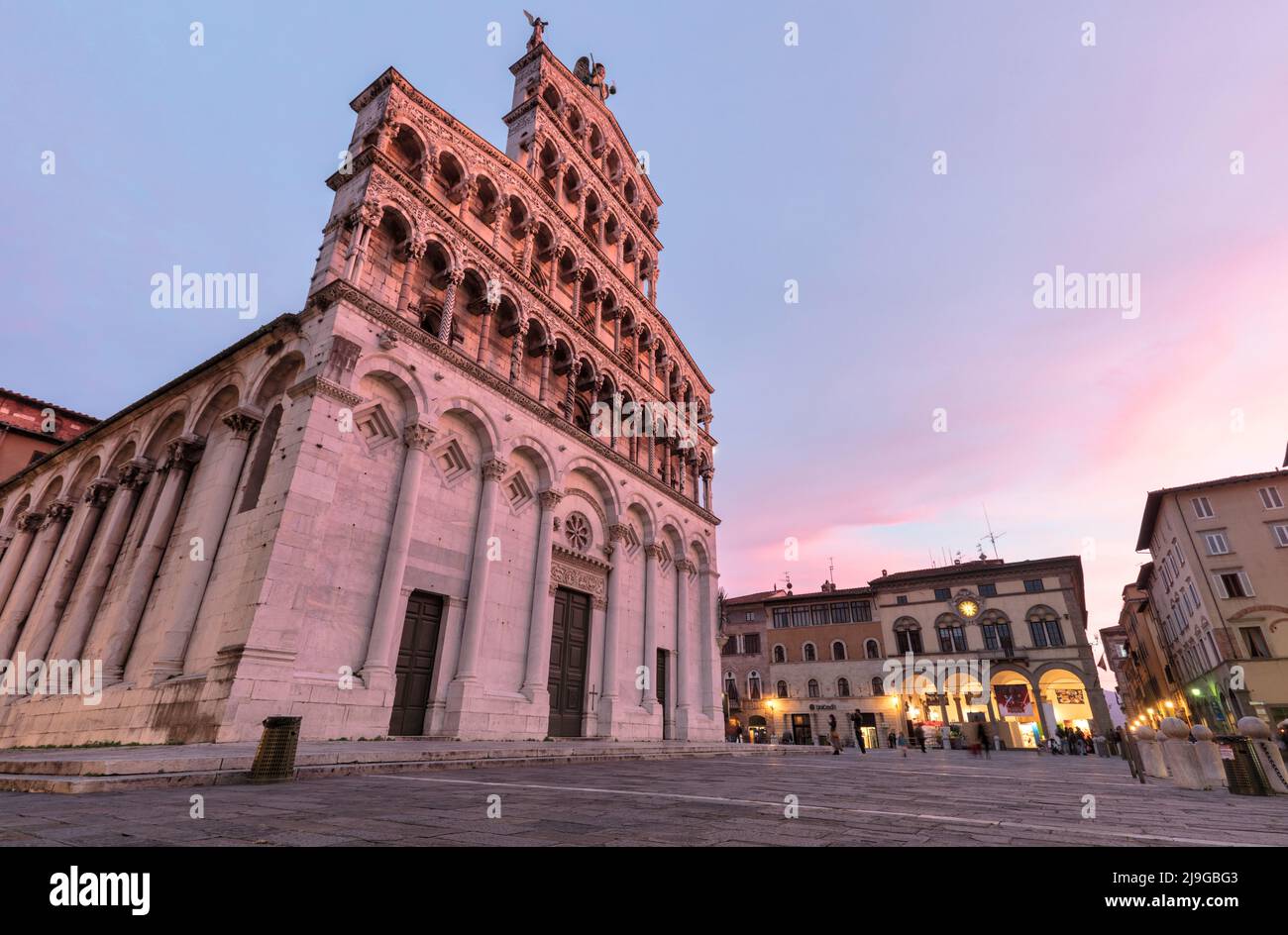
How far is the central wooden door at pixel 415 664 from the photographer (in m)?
13.6

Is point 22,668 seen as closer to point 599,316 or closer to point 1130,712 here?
point 599,316

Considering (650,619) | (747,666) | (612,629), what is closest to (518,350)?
(612,629)

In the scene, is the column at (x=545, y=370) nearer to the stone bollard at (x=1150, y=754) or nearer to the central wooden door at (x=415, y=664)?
the central wooden door at (x=415, y=664)

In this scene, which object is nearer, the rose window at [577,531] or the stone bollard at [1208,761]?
the stone bollard at [1208,761]

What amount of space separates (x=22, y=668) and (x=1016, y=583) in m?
55.2

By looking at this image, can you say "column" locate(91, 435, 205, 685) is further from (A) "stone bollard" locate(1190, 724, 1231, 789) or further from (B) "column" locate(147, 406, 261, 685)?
(A) "stone bollard" locate(1190, 724, 1231, 789)

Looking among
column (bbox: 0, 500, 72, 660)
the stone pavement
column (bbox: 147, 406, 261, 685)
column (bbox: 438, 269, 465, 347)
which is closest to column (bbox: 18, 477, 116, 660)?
column (bbox: 0, 500, 72, 660)

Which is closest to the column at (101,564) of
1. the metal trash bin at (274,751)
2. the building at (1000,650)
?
the metal trash bin at (274,751)

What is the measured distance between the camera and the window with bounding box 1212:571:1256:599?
32.6 m

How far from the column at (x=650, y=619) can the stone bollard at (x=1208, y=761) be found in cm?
1479

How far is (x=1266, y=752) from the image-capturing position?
8438 millimetres

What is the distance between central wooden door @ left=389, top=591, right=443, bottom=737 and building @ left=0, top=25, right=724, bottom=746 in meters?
0.06

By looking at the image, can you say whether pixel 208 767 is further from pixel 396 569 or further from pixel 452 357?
pixel 452 357
